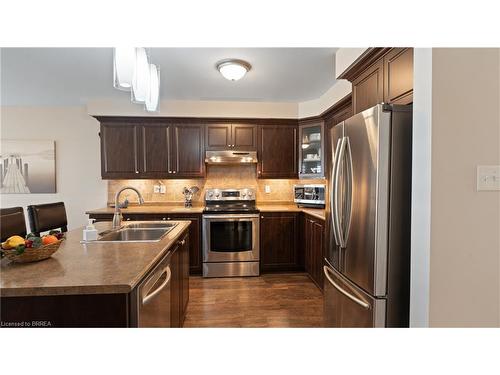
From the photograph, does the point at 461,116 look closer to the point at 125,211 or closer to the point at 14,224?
the point at 14,224

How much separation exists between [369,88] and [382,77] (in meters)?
0.18

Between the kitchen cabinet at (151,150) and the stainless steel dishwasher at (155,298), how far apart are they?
226 centimetres

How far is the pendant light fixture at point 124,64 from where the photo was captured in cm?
131

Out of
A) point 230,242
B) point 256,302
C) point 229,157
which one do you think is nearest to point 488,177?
point 256,302

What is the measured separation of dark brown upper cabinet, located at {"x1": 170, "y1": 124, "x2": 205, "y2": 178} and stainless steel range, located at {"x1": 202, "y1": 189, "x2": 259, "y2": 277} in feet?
2.32

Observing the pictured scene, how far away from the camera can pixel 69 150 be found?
13.1 ft

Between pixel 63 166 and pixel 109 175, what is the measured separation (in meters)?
1.10

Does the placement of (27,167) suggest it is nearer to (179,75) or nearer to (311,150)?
(179,75)

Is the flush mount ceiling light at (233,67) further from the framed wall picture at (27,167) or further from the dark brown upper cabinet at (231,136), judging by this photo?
the framed wall picture at (27,167)

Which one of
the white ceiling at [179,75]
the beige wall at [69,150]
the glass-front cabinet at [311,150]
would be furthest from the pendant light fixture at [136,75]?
the beige wall at [69,150]
